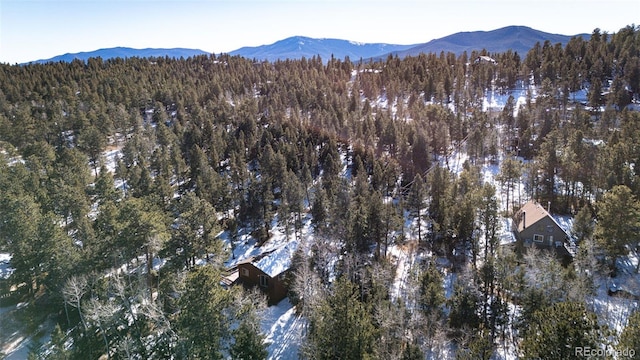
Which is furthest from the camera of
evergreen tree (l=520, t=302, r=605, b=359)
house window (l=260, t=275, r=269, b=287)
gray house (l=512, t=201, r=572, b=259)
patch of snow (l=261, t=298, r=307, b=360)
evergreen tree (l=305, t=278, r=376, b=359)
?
gray house (l=512, t=201, r=572, b=259)

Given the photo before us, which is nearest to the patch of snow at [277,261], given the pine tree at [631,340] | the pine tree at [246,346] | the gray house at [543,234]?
the pine tree at [246,346]

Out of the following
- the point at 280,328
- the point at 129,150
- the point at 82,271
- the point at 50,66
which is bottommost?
the point at 280,328

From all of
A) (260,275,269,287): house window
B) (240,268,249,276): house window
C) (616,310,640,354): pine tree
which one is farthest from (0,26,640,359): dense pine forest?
(260,275,269,287): house window

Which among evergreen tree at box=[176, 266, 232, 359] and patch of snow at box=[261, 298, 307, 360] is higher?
evergreen tree at box=[176, 266, 232, 359]

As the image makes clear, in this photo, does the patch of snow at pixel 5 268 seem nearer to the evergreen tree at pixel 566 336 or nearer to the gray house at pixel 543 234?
the evergreen tree at pixel 566 336

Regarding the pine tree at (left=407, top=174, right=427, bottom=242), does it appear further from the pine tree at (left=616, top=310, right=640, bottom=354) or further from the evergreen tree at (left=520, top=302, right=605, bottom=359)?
the pine tree at (left=616, top=310, right=640, bottom=354)

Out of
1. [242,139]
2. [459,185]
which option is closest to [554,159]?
[459,185]

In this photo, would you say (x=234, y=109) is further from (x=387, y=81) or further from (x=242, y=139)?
(x=387, y=81)
